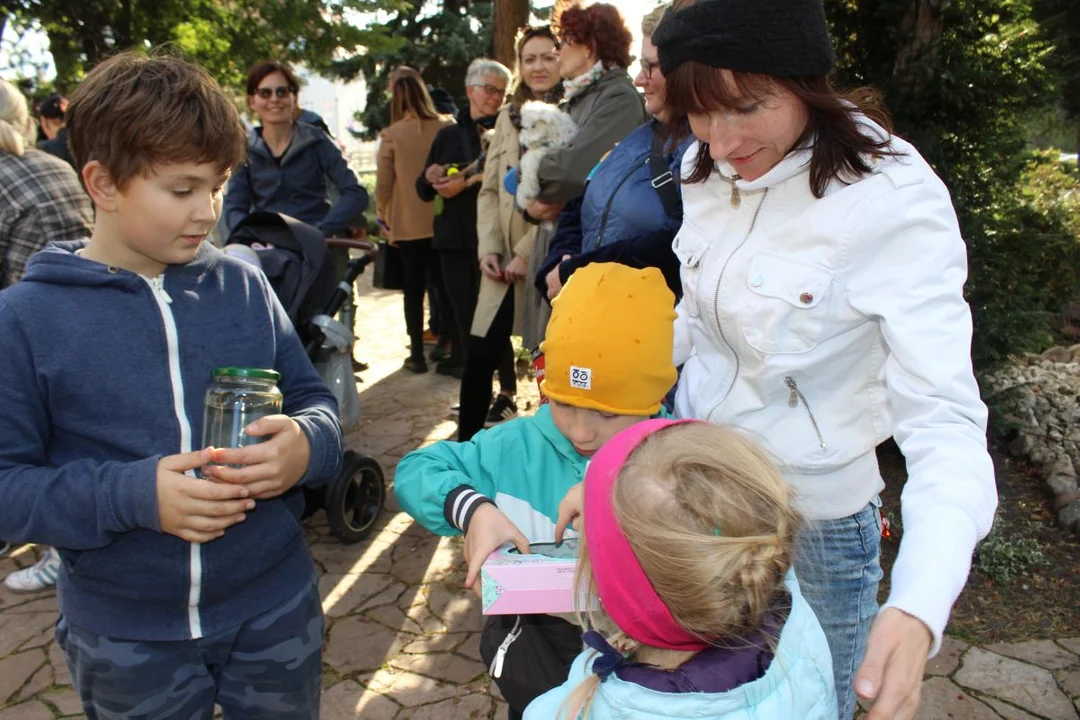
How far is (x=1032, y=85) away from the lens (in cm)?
457

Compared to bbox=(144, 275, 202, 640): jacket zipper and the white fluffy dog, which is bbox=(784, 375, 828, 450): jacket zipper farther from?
the white fluffy dog

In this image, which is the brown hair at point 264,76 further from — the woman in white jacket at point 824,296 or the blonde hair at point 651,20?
the woman in white jacket at point 824,296

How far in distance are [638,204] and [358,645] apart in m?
2.06

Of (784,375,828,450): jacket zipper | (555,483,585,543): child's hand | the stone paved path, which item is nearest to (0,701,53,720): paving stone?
the stone paved path

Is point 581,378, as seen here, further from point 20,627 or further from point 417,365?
point 417,365

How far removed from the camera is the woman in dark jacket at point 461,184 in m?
5.64

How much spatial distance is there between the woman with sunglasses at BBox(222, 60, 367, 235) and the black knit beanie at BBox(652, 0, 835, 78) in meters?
3.47

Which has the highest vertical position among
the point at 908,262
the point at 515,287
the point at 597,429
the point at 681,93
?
the point at 681,93

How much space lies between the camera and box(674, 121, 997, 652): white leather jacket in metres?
1.21

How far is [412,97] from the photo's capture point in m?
6.36

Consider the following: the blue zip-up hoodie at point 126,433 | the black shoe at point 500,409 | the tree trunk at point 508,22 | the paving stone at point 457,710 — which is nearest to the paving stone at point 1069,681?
the paving stone at point 457,710

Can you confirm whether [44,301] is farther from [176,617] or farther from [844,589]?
[844,589]

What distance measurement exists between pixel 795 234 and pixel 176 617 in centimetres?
136

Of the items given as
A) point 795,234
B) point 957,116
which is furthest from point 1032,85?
point 795,234
